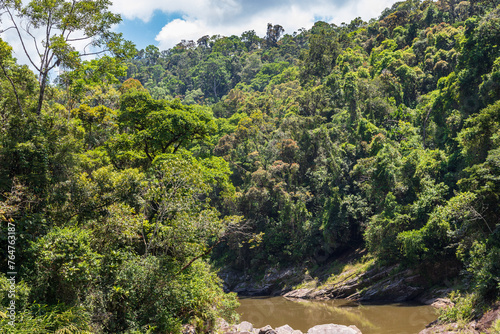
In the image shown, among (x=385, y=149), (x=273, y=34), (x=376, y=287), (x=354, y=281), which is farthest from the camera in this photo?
(x=273, y=34)

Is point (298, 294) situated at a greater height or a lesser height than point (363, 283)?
lesser

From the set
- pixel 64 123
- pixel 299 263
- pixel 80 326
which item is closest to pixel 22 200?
pixel 64 123

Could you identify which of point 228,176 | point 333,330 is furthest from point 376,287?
point 228,176

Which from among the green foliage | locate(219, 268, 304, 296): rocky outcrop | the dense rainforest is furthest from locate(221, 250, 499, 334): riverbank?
the green foliage

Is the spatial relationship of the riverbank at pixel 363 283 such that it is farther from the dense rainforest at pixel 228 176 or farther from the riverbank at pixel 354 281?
the dense rainforest at pixel 228 176

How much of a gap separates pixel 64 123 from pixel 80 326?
19.4 ft

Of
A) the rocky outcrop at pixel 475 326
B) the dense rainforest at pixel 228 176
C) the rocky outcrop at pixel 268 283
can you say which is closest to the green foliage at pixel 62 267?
the dense rainforest at pixel 228 176

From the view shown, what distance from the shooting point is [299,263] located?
31.8 meters

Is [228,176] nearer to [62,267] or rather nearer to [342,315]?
[62,267]

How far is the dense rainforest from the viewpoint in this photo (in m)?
9.59

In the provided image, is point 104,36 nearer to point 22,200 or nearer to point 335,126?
point 22,200

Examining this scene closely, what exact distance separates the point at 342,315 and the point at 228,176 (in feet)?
34.5

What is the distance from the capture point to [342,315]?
20234 mm

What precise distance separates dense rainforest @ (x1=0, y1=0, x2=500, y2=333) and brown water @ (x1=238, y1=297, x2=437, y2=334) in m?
2.39
